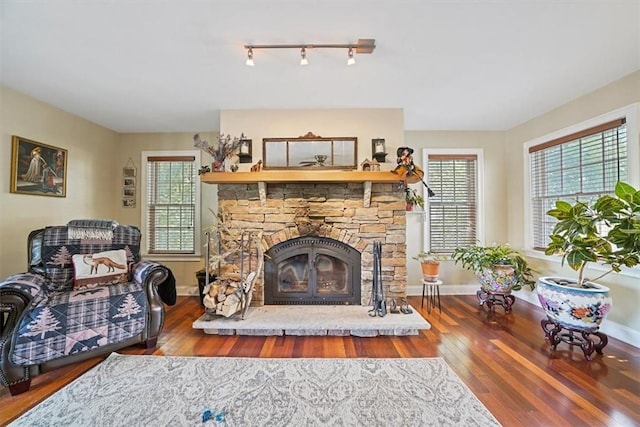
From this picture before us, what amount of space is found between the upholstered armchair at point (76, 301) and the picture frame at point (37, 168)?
793 millimetres

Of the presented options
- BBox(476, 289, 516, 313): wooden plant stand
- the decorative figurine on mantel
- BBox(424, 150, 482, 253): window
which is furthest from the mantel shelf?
BBox(476, 289, 516, 313): wooden plant stand

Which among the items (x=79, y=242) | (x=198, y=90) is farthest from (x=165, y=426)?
(x=198, y=90)

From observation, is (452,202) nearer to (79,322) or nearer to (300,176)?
(300,176)

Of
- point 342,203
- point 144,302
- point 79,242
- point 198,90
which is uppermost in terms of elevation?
point 198,90

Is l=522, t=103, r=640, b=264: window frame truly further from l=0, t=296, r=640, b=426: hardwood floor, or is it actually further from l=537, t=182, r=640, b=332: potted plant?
l=0, t=296, r=640, b=426: hardwood floor

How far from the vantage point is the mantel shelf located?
9.26 ft

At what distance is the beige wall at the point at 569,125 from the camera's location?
2.40 metres

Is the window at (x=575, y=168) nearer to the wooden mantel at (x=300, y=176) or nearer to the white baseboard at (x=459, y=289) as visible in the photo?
the white baseboard at (x=459, y=289)

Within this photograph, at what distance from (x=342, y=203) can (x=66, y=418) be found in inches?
106

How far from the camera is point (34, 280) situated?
2.00 metres

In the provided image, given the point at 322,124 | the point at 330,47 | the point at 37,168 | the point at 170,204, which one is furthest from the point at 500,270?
the point at 37,168

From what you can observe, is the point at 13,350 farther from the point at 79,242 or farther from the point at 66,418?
the point at 79,242

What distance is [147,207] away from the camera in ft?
12.9

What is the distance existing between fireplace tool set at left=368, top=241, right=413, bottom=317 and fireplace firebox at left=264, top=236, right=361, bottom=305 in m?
0.26
